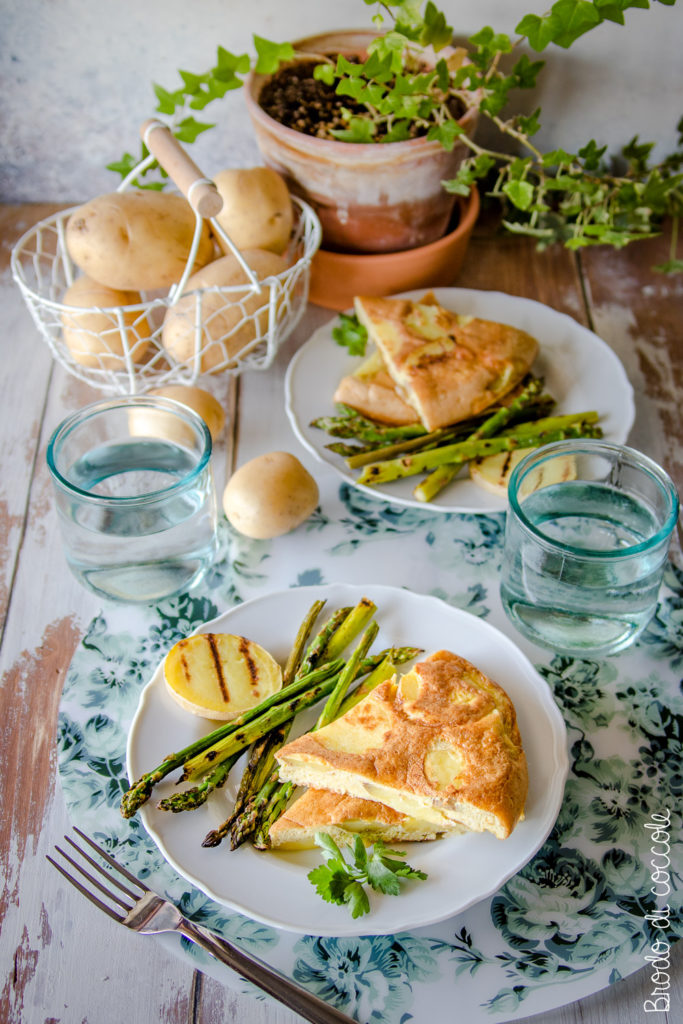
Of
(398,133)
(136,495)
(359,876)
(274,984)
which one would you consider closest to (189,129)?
(398,133)

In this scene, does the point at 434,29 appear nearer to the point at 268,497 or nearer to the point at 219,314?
the point at 219,314

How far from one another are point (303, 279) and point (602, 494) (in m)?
0.97

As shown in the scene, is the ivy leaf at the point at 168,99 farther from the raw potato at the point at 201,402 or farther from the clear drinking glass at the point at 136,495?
the clear drinking glass at the point at 136,495

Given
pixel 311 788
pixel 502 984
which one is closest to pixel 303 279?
pixel 311 788

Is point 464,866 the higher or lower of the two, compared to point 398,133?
lower

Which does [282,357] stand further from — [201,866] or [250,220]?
[201,866]

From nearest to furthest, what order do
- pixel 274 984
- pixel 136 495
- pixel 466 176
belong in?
pixel 274 984 < pixel 136 495 < pixel 466 176

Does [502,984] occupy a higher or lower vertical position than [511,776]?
lower

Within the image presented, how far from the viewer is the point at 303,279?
2.14m

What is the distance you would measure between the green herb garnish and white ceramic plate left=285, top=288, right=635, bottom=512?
0.6 inches

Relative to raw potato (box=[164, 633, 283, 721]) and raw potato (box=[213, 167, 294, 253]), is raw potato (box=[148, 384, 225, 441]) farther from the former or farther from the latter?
raw potato (box=[164, 633, 283, 721])

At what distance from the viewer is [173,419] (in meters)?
1.62

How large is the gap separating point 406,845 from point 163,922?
0.35 metres

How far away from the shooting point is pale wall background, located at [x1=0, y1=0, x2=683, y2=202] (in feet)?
7.00
